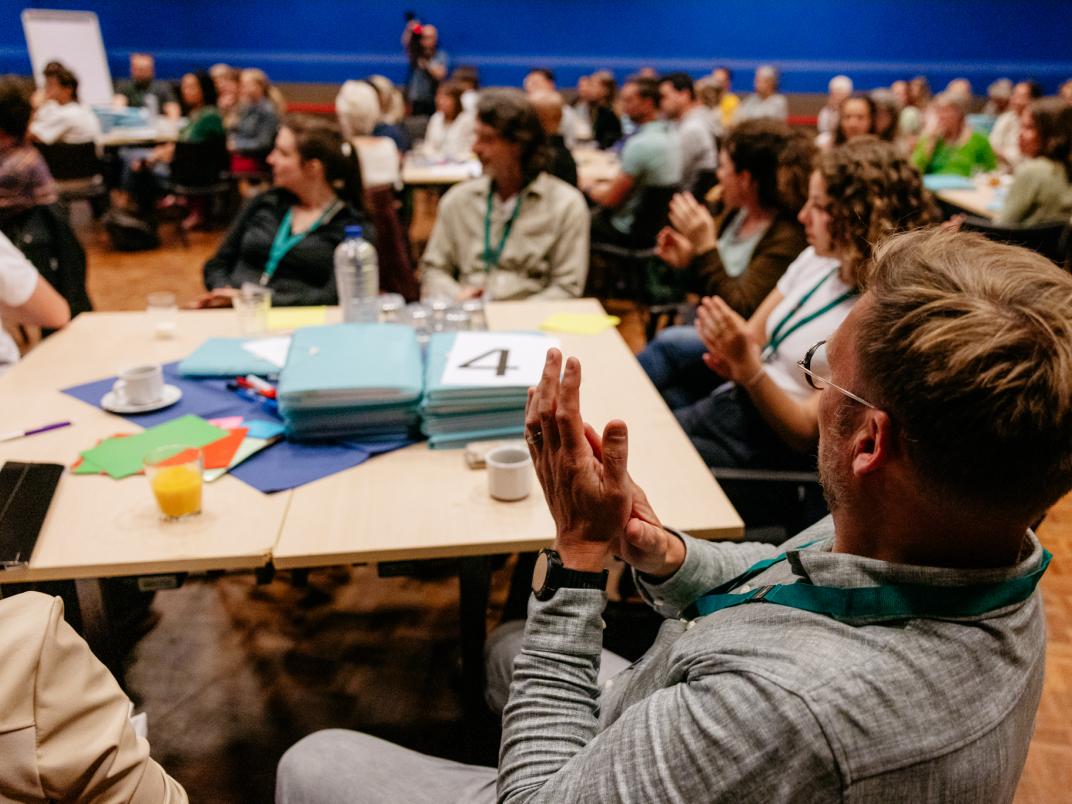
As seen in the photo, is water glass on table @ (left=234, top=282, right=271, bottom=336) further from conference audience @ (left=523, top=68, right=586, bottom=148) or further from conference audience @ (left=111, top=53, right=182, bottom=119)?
conference audience @ (left=111, top=53, right=182, bottom=119)

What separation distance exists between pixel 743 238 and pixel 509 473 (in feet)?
6.18

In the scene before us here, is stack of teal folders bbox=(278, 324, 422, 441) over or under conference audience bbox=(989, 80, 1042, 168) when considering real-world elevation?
over

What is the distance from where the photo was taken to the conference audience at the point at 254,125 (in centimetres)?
733

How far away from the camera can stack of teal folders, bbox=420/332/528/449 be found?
Answer: 1.78 metres

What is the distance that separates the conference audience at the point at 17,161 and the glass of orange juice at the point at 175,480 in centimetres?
278

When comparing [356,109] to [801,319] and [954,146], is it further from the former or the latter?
[954,146]

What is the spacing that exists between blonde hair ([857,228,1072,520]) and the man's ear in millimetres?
14

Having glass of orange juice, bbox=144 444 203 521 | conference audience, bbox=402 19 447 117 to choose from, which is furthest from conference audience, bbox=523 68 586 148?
glass of orange juice, bbox=144 444 203 521

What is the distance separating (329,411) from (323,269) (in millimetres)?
1393

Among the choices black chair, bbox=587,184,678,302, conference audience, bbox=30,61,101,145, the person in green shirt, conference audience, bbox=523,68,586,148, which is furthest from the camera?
conference audience, bbox=523,68,586,148

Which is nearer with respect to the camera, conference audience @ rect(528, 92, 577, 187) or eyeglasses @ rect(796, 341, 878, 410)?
eyeglasses @ rect(796, 341, 878, 410)

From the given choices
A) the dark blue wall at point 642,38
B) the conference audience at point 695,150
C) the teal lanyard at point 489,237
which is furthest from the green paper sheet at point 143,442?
the dark blue wall at point 642,38

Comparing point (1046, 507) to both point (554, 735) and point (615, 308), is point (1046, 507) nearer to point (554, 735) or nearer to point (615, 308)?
point (554, 735)

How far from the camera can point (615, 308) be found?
216 inches
